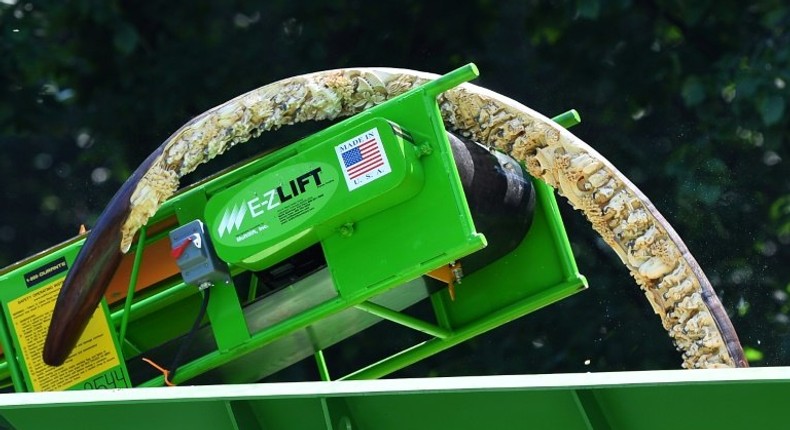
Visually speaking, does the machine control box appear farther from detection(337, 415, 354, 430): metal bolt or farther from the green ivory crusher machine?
detection(337, 415, 354, 430): metal bolt

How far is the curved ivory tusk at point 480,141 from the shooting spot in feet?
15.5

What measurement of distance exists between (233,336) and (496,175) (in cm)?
106

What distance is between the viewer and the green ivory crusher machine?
4523 millimetres

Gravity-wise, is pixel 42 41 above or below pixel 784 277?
above

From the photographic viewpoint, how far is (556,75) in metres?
8.49

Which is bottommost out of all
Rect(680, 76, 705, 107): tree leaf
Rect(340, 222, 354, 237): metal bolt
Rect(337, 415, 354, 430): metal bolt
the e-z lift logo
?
Rect(337, 415, 354, 430): metal bolt

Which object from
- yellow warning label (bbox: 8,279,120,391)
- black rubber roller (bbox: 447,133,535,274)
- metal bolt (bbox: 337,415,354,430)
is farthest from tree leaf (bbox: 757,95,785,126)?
metal bolt (bbox: 337,415,354,430)

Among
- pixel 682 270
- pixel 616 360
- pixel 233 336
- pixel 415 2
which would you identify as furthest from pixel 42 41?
pixel 682 270

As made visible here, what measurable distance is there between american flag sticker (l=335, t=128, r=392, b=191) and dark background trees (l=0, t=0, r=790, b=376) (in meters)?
3.37

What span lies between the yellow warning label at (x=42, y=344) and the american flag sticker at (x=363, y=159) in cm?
107

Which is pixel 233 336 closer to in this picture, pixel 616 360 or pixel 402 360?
pixel 402 360

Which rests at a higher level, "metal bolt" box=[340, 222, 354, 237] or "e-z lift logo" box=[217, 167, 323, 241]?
"e-z lift logo" box=[217, 167, 323, 241]

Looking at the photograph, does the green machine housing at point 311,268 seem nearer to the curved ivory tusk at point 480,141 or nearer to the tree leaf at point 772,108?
the curved ivory tusk at point 480,141

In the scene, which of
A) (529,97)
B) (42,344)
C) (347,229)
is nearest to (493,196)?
(347,229)
